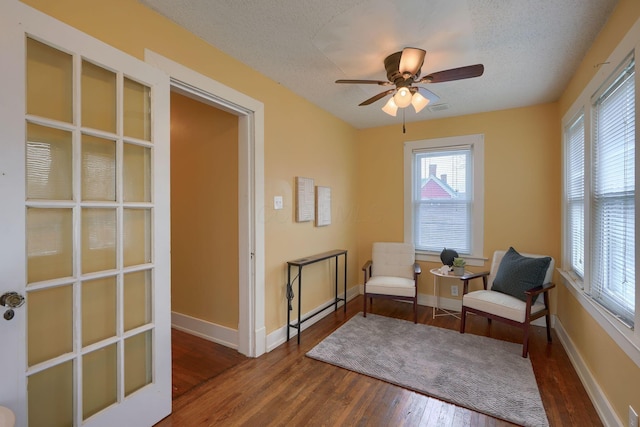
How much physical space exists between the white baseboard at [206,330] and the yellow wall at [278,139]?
0.37 meters

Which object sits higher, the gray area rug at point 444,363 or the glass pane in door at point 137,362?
the glass pane in door at point 137,362

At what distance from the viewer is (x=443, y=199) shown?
3.93 metres

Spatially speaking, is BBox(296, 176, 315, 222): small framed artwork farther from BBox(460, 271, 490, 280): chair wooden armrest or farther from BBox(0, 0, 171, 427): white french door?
BBox(460, 271, 490, 280): chair wooden armrest

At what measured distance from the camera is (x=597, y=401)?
1.92m

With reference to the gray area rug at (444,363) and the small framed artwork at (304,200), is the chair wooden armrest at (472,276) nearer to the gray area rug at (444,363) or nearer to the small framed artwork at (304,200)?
the gray area rug at (444,363)

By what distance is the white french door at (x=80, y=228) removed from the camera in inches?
48.4

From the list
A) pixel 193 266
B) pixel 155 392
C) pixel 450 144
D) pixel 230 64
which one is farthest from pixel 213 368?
pixel 450 144

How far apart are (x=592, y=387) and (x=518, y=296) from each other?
3.11 feet

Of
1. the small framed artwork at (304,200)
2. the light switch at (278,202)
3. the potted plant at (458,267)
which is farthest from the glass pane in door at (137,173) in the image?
the potted plant at (458,267)

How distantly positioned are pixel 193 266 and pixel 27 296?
71.9 inches

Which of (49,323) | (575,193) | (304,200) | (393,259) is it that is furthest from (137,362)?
(575,193)

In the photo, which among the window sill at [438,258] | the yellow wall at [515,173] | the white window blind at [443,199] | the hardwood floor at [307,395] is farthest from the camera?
the white window blind at [443,199]

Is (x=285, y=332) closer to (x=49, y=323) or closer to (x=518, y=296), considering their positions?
(x=49, y=323)

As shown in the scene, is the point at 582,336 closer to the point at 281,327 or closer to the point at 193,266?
the point at 281,327
